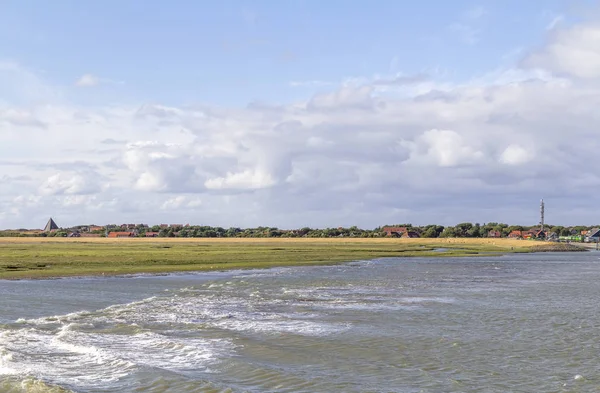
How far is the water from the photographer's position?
51.4 feet

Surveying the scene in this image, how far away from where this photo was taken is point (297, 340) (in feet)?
70.2

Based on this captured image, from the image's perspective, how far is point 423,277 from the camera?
171ft

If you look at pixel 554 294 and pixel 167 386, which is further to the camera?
pixel 554 294

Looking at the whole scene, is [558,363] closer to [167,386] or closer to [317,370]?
[317,370]

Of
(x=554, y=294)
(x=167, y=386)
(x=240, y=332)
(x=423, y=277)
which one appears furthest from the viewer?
(x=423, y=277)

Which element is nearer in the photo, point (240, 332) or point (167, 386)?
point (167, 386)

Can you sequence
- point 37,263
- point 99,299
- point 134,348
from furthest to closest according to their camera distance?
point 37,263 < point 99,299 < point 134,348

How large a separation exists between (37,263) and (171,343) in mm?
43003

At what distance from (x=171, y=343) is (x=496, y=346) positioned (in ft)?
Result: 36.5

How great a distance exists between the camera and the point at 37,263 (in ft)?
191

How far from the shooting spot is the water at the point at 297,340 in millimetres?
15656

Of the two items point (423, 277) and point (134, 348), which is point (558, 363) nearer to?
point (134, 348)

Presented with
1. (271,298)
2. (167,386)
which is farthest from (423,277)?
(167,386)

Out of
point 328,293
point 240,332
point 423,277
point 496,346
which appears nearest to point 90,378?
point 240,332
